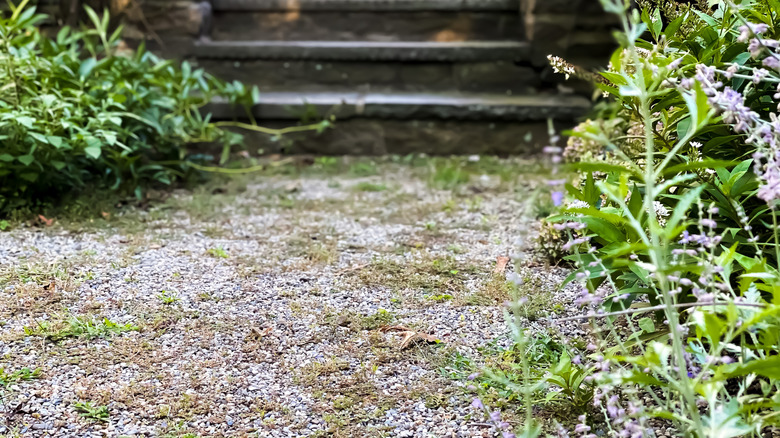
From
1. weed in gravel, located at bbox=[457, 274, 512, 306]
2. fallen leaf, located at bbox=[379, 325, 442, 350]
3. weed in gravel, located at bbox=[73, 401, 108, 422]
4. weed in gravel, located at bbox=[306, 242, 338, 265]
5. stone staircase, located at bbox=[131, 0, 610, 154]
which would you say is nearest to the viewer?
weed in gravel, located at bbox=[73, 401, 108, 422]

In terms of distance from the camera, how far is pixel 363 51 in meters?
3.97

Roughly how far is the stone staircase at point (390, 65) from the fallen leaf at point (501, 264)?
5.58ft

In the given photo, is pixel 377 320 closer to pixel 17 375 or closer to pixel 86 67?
pixel 17 375

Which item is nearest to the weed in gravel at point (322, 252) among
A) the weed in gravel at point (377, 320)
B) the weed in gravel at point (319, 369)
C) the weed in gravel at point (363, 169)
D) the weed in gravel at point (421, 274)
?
the weed in gravel at point (421, 274)

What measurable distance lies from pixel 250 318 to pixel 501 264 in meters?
0.84

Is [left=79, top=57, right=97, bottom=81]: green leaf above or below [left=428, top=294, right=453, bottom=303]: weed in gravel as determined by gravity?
above

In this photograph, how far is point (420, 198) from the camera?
2.99 meters

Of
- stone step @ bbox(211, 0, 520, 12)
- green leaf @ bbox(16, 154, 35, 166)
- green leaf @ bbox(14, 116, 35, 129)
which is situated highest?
stone step @ bbox(211, 0, 520, 12)

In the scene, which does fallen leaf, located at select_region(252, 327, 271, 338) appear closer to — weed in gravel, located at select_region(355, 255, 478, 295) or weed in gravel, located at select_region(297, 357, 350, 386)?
weed in gravel, located at select_region(297, 357, 350, 386)

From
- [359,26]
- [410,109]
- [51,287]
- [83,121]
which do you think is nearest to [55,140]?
[83,121]

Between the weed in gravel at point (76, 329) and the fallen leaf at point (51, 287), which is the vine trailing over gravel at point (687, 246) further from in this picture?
the fallen leaf at point (51, 287)

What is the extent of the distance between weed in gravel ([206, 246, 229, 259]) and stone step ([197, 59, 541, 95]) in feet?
6.44

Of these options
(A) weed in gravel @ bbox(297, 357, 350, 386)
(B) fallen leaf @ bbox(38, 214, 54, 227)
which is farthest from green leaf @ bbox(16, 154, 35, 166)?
(A) weed in gravel @ bbox(297, 357, 350, 386)

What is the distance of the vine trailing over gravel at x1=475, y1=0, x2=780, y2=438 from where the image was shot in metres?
0.99
